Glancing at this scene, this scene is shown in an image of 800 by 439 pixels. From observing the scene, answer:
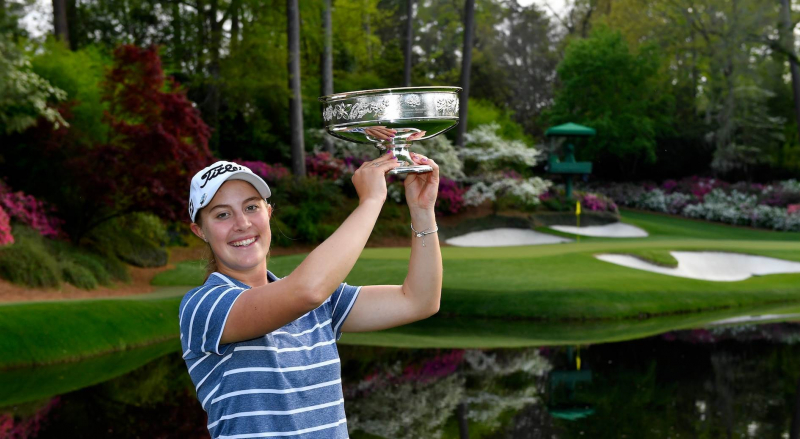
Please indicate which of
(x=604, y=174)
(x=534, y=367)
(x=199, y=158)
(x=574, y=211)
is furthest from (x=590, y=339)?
(x=604, y=174)

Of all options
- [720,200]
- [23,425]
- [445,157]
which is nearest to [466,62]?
[445,157]

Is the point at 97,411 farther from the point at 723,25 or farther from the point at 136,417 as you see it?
the point at 723,25

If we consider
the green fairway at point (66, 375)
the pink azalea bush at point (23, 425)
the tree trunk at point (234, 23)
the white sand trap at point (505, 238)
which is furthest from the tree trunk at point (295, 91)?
the pink azalea bush at point (23, 425)

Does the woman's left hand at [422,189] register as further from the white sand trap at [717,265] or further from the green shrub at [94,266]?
the white sand trap at [717,265]

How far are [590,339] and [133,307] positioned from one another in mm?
Result: 5837

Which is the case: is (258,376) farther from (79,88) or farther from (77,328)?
(79,88)

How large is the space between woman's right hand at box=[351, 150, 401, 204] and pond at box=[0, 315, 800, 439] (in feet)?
17.7

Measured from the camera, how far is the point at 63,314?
1096cm

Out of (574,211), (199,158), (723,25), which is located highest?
(723,25)

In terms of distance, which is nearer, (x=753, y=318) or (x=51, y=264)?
(x=51, y=264)

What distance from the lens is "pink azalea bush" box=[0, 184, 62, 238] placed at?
1466cm

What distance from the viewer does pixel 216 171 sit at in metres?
2.41

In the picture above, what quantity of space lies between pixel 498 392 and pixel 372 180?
709 centimetres

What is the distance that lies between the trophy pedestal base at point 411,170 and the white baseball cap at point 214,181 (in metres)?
0.34
